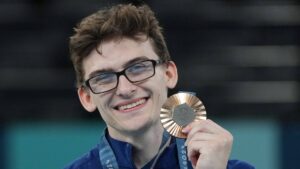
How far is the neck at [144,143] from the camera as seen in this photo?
9.29 ft

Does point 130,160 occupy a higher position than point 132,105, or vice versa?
point 132,105

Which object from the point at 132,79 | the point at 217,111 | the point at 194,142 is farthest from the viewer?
the point at 217,111

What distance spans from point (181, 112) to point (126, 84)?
0.33 meters

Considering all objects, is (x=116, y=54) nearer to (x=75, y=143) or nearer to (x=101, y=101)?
(x=101, y=101)

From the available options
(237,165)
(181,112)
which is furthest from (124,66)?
(237,165)

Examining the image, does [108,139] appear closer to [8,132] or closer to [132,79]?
[132,79]

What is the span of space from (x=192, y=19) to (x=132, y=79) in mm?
2768

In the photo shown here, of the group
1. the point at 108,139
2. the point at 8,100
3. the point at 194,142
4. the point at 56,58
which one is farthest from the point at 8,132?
the point at 194,142

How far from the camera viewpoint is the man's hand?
7.89 feet

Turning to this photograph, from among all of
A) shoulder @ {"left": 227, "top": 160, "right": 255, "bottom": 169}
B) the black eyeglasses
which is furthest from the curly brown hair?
shoulder @ {"left": 227, "top": 160, "right": 255, "bottom": 169}

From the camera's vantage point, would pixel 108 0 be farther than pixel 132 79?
Yes

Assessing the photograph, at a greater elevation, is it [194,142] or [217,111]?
[194,142]

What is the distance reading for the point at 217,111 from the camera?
5223 millimetres

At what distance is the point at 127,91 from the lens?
8.93 feet
